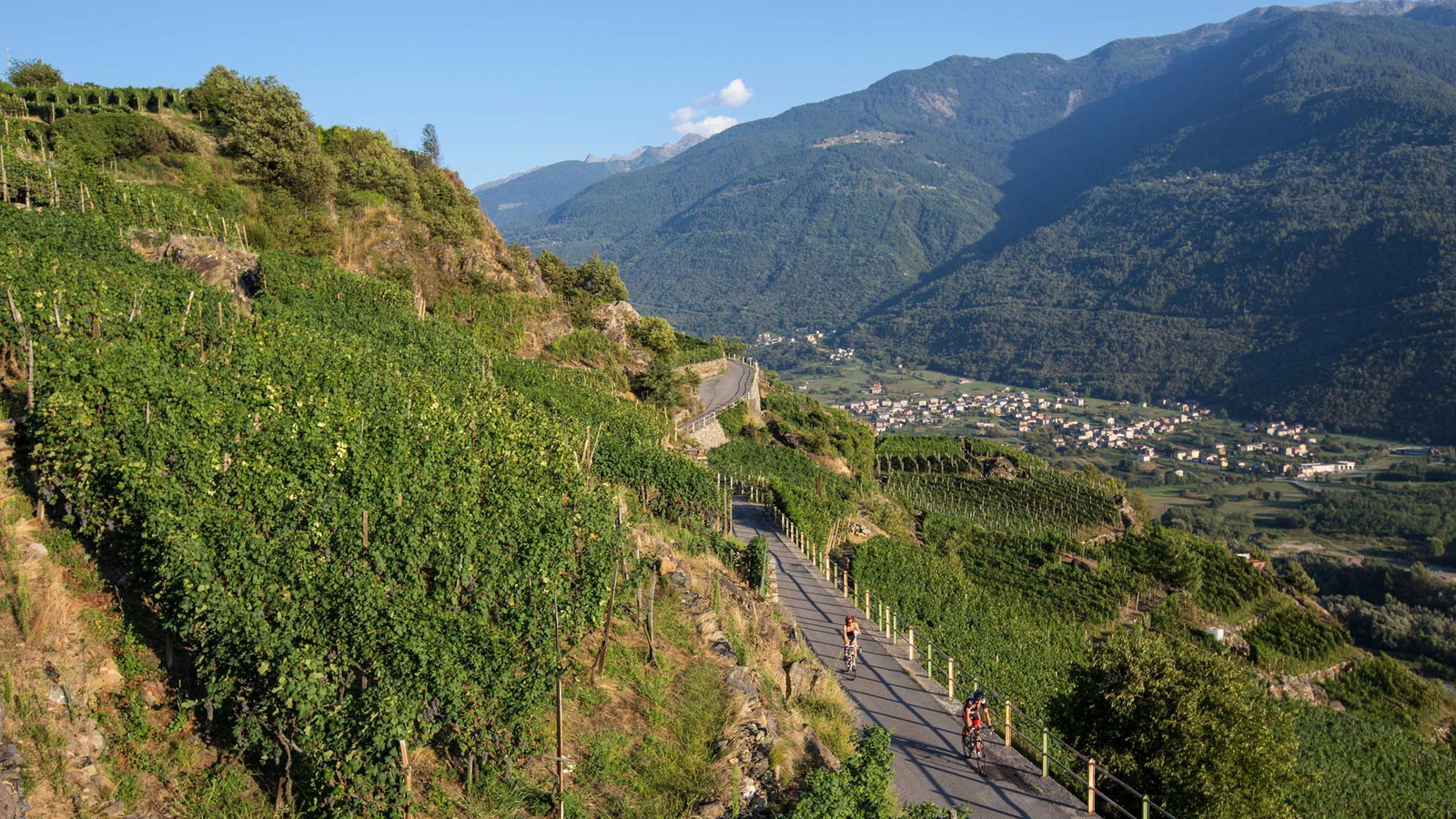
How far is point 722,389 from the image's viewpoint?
55375 mm

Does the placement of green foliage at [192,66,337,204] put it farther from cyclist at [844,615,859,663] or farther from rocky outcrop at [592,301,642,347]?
cyclist at [844,615,859,663]

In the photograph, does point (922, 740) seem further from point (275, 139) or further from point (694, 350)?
point (694, 350)

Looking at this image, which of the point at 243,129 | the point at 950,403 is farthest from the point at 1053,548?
the point at 950,403

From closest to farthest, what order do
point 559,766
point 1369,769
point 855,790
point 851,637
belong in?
1. point 559,766
2. point 855,790
3. point 851,637
4. point 1369,769

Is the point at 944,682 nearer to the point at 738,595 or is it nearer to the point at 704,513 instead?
the point at 738,595

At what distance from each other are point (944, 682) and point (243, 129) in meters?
36.5

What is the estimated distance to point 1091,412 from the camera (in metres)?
175

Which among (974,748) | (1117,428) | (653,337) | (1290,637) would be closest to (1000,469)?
(1290,637)

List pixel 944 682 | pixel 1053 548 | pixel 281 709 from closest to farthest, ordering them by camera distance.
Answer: pixel 281 709 < pixel 944 682 < pixel 1053 548

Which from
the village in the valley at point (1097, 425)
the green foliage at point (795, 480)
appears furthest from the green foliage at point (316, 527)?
the village in the valley at point (1097, 425)

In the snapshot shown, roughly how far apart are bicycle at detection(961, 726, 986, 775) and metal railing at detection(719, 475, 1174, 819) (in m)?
0.68

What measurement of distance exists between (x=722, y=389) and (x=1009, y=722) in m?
42.7

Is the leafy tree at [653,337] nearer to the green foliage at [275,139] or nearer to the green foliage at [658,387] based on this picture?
the green foliage at [658,387]

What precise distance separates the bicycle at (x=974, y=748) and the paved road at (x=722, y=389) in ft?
98.1
